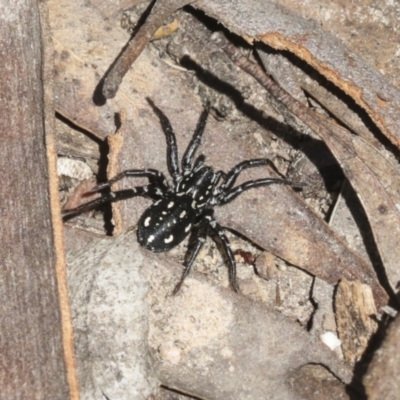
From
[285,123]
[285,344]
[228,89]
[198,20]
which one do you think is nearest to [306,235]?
[285,344]

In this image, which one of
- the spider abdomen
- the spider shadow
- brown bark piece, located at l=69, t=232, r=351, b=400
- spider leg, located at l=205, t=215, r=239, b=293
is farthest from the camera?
the spider shadow

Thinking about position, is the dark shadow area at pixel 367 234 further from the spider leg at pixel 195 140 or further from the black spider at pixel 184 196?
the spider leg at pixel 195 140

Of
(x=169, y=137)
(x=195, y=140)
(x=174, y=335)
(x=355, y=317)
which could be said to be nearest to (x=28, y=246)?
(x=174, y=335)

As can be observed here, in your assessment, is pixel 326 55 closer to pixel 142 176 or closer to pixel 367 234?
pixel 367 234

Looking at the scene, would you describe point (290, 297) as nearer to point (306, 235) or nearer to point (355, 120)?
point (306, 235)

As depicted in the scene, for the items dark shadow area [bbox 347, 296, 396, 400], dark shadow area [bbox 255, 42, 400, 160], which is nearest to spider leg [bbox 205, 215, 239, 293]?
dark shadow area [bbox 347, 296, 396, 400]

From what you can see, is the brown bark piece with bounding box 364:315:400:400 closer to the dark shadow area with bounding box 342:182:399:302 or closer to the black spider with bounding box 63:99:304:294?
the dark shadow area with bounding box 342:182:399:302
